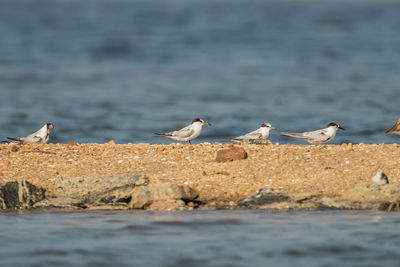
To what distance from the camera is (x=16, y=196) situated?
8.08 metres

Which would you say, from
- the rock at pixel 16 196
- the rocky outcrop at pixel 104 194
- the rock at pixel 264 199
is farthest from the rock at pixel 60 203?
the rock at pixel 264 199

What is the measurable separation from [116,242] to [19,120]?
10491 mm

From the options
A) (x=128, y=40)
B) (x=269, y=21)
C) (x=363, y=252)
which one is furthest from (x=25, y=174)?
(x=269, y=21)

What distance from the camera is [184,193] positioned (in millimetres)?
7941

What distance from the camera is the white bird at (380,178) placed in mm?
8016

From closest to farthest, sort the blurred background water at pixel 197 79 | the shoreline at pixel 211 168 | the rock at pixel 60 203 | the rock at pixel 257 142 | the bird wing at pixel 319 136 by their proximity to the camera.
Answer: the rock at pixel 60 203, the shoreline at pixel 211 168, the rock at pixel 257 142, the bird wing at pixel 319 136, the blurred background water at pixel 197 79

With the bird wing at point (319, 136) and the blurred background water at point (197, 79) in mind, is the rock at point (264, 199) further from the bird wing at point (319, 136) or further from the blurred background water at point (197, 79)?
the blurred background water at point (197, 79)

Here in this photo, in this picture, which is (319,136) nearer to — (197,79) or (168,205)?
(168,205)

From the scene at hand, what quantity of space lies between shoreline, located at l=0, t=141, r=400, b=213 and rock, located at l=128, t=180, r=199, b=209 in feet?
0.23

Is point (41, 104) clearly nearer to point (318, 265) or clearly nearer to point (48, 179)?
point (48, 179)

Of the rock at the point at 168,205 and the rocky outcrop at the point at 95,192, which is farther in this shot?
the rocky outcrop at the point at 95,192

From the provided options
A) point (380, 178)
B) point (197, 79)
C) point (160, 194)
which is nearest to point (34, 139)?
point (160, 194)

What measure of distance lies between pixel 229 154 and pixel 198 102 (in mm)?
11516

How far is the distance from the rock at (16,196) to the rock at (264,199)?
7.76ft
